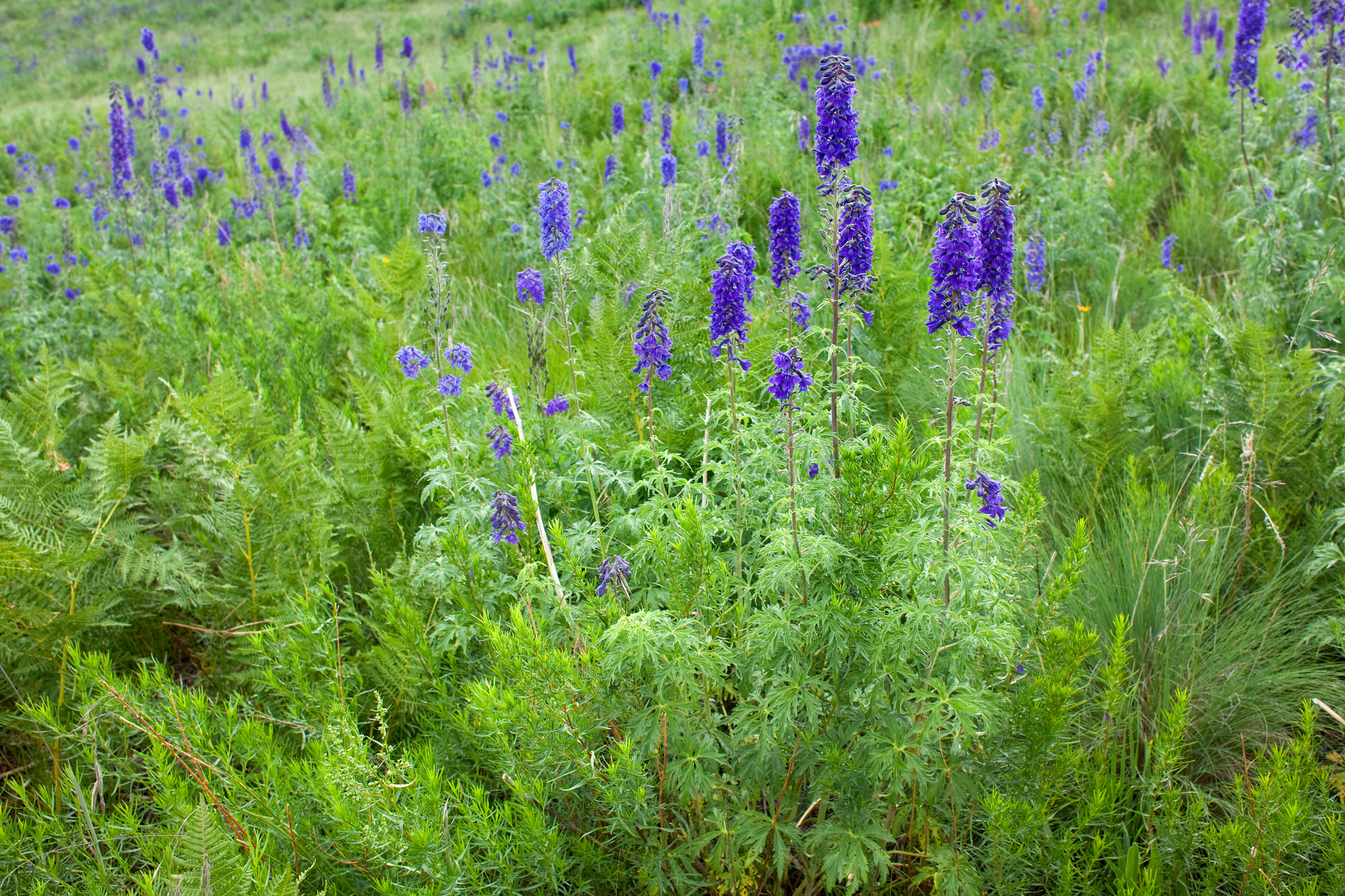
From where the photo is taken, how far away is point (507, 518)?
2170 mm

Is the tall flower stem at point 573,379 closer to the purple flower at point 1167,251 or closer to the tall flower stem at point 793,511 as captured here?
the tall flower stem at point 793,511

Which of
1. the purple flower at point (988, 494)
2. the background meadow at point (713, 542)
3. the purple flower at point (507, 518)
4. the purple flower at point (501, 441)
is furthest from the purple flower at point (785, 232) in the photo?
the purple flower at point (501, 441)

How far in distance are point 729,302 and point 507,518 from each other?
0.80 meters

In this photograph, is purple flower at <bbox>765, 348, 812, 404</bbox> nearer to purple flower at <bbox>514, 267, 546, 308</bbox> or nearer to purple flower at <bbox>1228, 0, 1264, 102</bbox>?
purple flower at <bbox>514, 267, 546, 308</bbox>

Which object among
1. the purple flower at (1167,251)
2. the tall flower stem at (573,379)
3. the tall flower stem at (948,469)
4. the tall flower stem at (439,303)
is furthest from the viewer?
the purple flower at (1167,251)

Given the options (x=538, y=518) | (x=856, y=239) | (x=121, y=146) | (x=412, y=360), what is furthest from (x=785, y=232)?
(x=121, y=146)

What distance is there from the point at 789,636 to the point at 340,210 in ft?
16.2

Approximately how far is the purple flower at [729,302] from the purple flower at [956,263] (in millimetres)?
430

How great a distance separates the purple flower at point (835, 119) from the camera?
5.95ft

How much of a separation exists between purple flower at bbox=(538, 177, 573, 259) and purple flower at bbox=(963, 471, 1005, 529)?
141cm

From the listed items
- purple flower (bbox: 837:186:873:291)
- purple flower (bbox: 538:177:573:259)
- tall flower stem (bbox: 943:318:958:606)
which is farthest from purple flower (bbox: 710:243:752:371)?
purple flower (bbox: 538:177:573:259)

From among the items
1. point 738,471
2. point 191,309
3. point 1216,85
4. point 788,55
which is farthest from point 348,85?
point 738,471

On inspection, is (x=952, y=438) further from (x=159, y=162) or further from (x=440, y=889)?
(x=159, y=162)

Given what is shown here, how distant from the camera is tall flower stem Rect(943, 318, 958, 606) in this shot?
5.41 feet
